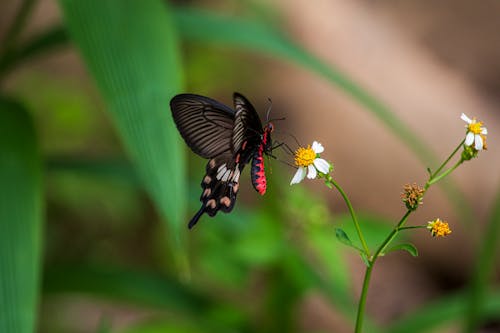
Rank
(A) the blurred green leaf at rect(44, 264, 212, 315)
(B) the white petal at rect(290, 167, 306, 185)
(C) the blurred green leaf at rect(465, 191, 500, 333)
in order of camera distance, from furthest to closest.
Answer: (A) the blurred green leaf at rect(44, 264, 212, 315)
(C) the blurred green leaf at rect(465, 191, 500, 333)
(B) the white petal at rect(290, 167, 306, 185)

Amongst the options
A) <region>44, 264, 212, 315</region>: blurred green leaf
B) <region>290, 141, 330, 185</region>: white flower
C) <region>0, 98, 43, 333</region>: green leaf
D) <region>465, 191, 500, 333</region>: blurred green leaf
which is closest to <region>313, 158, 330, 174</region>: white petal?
<region>290, 141, 330, 185</region>: white flower

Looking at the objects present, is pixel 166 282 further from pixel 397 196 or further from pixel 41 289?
pixel 397 196

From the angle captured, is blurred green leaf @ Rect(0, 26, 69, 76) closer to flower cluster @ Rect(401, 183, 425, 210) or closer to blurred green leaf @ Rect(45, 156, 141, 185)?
blurred green leaf @ Rect(45, 156, 141, 185)

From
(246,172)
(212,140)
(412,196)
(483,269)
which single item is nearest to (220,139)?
(212,140)

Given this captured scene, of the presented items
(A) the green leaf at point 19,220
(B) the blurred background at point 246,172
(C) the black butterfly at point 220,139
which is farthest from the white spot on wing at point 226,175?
(A) the green leaf at point 19,220

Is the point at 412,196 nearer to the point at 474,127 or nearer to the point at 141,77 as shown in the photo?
the point at 474,127

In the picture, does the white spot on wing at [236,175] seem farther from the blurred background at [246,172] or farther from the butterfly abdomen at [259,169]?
the blurred background at [246,172]
